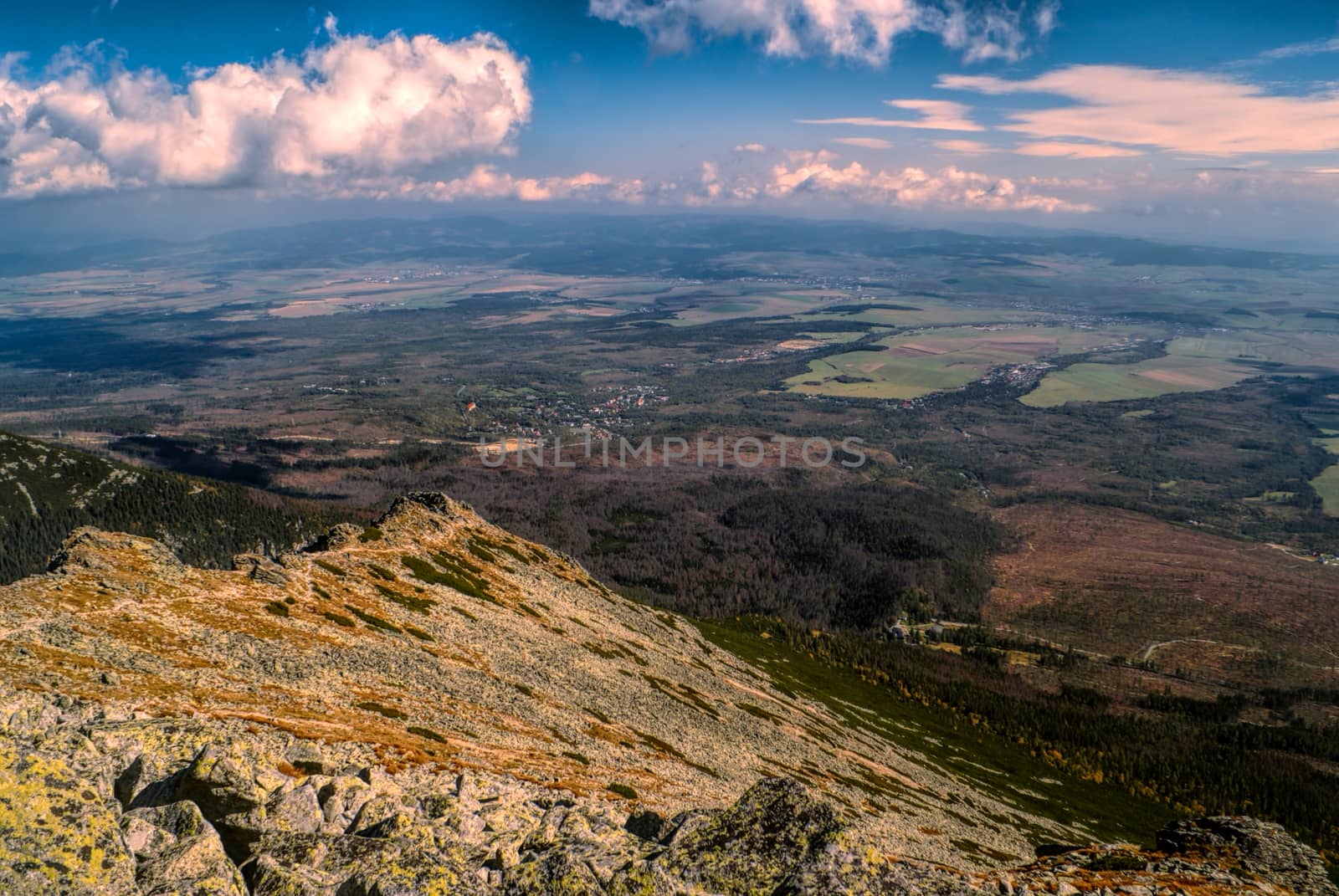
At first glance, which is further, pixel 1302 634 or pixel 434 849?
pixel 1302 634

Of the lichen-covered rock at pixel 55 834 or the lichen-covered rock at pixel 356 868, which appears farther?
the lichen-covered rock at pixel 356 868

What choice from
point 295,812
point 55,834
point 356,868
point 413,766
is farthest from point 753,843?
point 55,834

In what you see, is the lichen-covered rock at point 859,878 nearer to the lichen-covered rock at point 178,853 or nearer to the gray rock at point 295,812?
the gray rock at point 295,812

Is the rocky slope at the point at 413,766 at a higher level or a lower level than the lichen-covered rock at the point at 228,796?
lower

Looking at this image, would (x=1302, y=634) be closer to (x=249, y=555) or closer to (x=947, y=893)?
(x=947, y=893)

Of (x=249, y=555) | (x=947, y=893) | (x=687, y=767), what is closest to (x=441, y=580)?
(x=249, y=555)

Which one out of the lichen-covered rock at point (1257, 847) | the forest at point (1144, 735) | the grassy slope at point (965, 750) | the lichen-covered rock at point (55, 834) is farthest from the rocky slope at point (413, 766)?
the forest at point (1144, 735)

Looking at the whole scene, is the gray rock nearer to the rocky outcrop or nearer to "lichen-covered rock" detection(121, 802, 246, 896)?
the rocky outcrop
